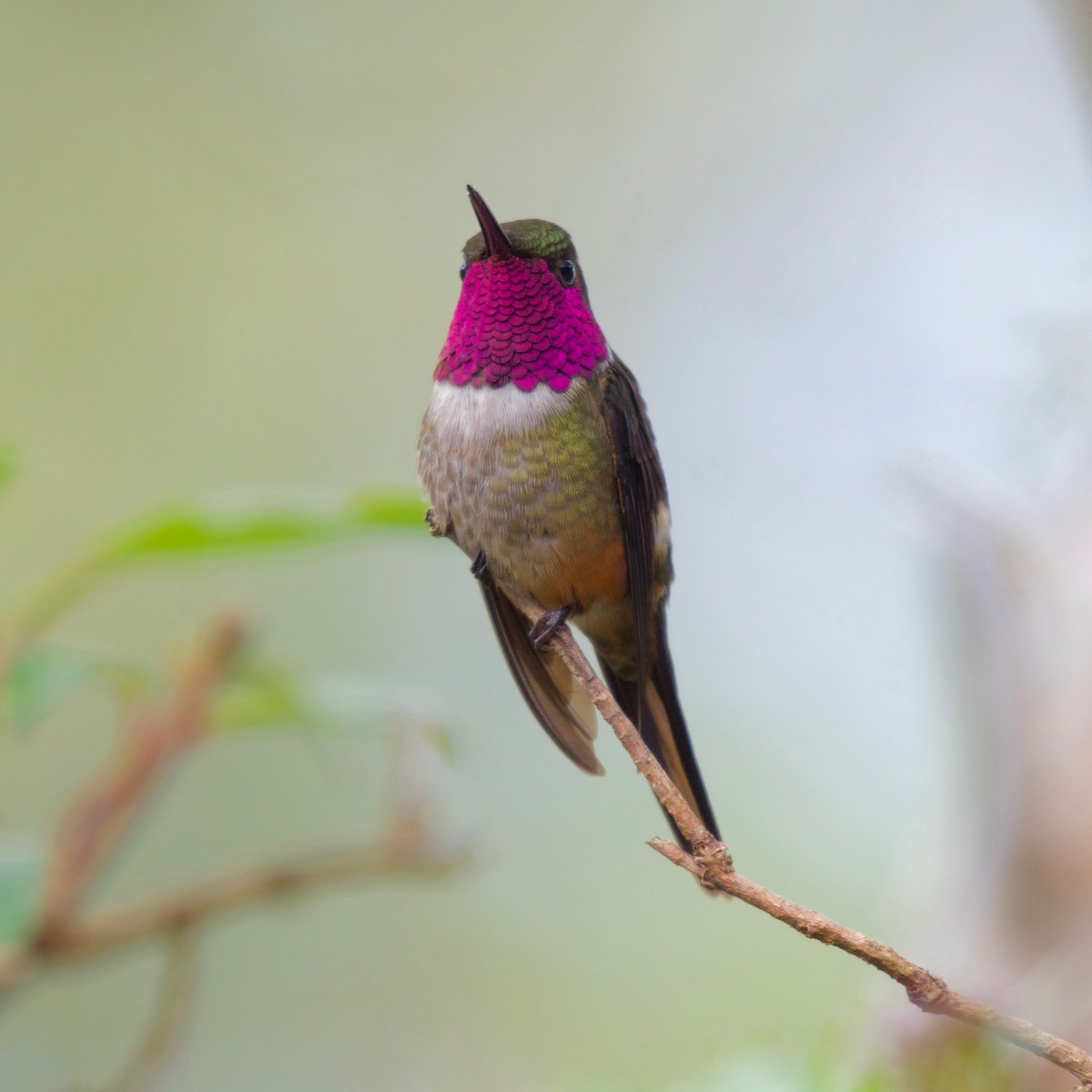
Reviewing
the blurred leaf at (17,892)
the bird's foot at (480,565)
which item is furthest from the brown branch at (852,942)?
the bird's foot at (480,565)

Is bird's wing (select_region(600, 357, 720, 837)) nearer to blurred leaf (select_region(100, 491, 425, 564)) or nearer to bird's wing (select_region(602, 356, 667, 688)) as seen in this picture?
bird's wing (select_region(602, 356, 667, 688))

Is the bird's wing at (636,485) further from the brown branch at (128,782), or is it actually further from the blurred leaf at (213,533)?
the brown branch at (128,782)

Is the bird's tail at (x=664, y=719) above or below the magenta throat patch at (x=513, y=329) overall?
below

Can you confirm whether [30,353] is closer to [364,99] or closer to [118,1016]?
[364,99]

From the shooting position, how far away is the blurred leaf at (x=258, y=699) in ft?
5.55

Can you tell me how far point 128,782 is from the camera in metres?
1.57

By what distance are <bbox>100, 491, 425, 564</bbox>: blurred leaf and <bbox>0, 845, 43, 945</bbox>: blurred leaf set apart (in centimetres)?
42

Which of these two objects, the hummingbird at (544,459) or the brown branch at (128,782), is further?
the hummingbird at (544,459)

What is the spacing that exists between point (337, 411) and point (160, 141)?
2201mm

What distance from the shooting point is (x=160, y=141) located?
24.8ft

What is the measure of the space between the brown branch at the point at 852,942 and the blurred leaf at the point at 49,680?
0.79m

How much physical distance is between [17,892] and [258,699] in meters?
0.39

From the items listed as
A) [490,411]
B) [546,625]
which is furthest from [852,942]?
[490,411]

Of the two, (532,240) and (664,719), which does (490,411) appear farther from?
(664,719)
